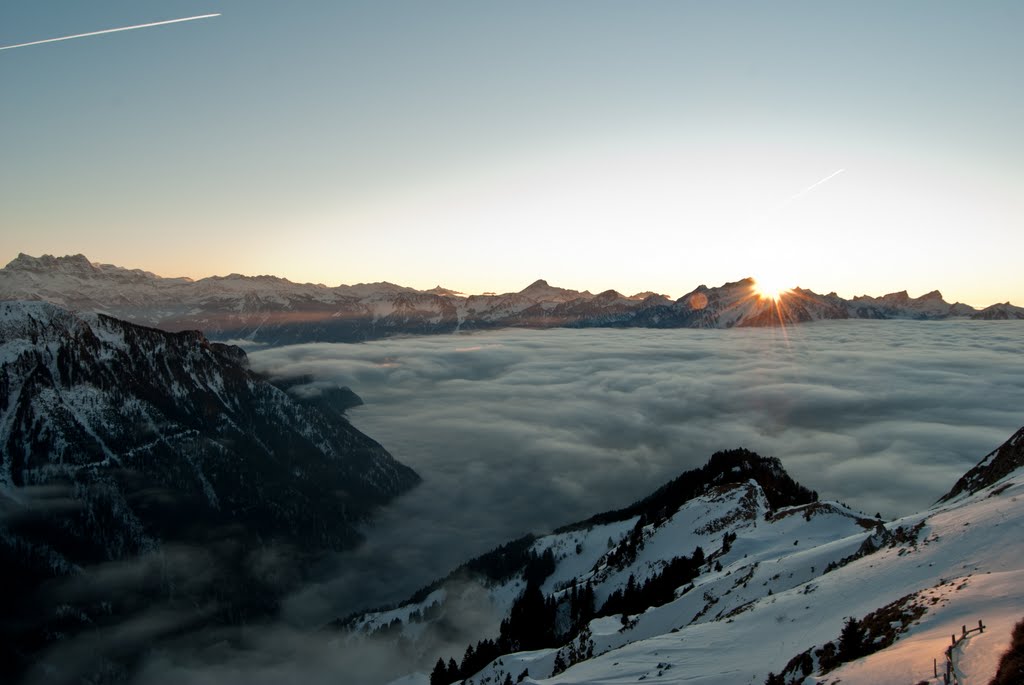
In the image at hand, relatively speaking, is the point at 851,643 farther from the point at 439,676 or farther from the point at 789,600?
the point at 439,676

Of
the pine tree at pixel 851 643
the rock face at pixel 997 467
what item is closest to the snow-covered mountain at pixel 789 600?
the pine tree at pixel 851 643

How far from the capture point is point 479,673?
8475cm

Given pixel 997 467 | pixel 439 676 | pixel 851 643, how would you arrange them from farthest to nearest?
pixel 439 676, pixel 997 467, pixel 851 643

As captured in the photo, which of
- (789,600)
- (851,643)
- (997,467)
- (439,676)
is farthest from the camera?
(439,676)

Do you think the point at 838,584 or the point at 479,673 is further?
the point at 479,673

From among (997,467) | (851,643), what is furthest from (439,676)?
(997,467)

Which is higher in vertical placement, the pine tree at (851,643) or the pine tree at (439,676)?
the pine tree at (851,643)

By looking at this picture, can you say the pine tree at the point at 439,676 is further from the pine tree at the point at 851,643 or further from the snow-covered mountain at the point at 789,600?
the pine tree at the point at 851,643

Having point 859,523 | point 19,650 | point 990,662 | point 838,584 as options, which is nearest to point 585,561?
point 859,523

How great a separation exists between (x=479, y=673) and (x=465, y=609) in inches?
4800

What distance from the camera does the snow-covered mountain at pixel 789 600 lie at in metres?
31.6

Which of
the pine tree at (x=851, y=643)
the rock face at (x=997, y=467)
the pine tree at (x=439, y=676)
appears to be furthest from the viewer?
the pine tree at (x=439, y=676)

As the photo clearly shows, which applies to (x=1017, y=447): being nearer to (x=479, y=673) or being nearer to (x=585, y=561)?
(x=479, y=673)

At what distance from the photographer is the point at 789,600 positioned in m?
50.4
